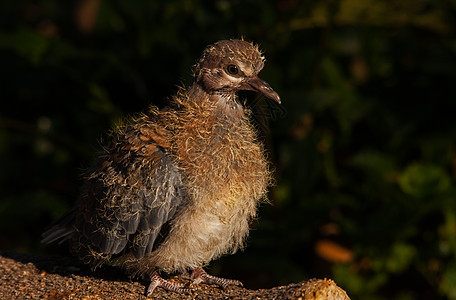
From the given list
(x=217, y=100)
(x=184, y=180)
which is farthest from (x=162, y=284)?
(x=217, y=100)

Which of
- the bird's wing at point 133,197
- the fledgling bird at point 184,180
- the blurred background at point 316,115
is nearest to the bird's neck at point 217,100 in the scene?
the fledgling bird at point 184,180

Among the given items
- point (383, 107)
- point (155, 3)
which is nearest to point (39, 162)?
point (155, 3)

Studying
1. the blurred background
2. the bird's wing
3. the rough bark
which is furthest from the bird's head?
the blurred background

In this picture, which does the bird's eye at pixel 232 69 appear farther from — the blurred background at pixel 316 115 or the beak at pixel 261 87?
the blurred background at pixel 316 115

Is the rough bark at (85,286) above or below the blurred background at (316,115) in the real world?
below

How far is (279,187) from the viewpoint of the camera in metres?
5.53

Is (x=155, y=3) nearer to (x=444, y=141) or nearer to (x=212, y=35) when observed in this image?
(x=212, y=35)

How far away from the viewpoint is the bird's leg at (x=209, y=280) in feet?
12.4

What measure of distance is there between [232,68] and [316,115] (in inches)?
Result: 94.7

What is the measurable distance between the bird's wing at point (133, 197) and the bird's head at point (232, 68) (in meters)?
0.41

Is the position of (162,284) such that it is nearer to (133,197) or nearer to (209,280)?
(209,280)

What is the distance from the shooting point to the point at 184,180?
136 inches

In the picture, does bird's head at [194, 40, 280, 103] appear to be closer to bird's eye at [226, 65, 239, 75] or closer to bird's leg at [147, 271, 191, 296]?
bird's eye at [226, 65, 239, 75]

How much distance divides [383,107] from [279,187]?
1.15 m
